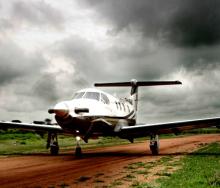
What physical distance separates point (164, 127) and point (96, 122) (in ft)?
13.9

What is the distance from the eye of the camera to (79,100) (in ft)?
49.0

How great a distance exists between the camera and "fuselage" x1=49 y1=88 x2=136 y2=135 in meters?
13.4

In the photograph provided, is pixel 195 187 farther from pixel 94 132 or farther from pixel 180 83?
pixel 180 83

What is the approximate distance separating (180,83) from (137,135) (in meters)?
7.30

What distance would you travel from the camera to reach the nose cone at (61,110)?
1270 centimetres

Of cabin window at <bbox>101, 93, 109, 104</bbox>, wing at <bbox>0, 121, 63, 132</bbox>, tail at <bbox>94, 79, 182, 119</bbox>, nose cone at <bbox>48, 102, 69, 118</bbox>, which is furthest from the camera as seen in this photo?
tail at <bbox>94, 79, 182, 119</bbox>

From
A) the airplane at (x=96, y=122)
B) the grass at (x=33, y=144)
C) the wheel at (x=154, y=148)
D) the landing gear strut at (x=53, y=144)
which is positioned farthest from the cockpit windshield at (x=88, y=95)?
the grass at (x=33, y=144)

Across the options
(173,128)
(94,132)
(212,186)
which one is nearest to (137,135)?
(173,128)

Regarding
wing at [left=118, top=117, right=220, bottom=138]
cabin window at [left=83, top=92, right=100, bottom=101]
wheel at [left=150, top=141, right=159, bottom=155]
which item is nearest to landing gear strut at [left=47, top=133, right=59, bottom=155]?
wing at [left=118, top=117, right=220, bottom=138]

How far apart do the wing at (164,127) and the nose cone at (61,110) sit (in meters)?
5.61

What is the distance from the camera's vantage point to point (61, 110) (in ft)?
42.0

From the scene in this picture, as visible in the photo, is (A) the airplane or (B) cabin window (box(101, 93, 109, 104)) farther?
(B) cabin window (box(101, 93, 109, 104))

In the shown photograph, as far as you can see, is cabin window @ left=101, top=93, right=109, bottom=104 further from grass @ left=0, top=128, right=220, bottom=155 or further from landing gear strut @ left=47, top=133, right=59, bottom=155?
grass @ left=0, top=128, right=220, bottom=155

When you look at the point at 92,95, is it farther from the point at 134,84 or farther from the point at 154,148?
the point at 134,84
